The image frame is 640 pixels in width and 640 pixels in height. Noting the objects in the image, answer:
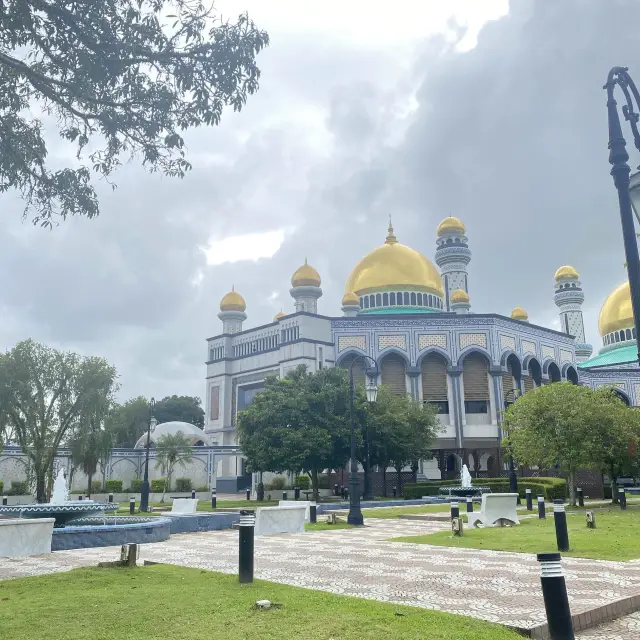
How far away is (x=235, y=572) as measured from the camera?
30.2 feet

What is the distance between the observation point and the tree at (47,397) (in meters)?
30.5

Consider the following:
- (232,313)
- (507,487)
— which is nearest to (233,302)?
(232,313)

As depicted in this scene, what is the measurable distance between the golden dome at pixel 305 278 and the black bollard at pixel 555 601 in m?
44.7

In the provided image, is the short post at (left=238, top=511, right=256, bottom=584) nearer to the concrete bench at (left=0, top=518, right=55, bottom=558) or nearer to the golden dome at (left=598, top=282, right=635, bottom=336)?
the concrete bench at (left=0, top=518, right=55, bottom=558)

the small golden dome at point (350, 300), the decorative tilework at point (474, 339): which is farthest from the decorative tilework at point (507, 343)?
the small golden dome at point (350, 300)

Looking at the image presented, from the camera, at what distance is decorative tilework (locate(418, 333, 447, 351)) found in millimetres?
45031

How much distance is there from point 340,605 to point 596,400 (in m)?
19.9

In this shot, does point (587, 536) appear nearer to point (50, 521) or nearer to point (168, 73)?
point (50, 521)

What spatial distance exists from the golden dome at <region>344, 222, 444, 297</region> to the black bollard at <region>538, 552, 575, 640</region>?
47278 millimetres

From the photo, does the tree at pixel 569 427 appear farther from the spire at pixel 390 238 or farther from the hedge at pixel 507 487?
the spire at pixel 390 238

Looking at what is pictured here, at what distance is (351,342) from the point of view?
4509cm

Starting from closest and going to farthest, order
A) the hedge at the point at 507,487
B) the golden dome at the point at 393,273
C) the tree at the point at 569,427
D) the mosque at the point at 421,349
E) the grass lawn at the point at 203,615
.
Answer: the grass lawn at the point at 203,615 < the tree at the point at 569,427 < the hedge at the point at 507,487 < the mosque at the point at 421,349 < the golden dome at the point at 393,273

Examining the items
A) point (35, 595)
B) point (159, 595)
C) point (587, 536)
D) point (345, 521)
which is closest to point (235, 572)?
point (159, 595)

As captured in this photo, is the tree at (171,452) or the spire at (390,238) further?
the spire at (390,238)
